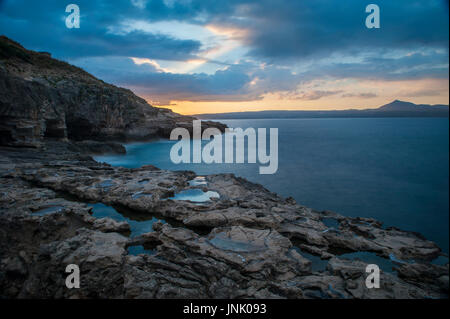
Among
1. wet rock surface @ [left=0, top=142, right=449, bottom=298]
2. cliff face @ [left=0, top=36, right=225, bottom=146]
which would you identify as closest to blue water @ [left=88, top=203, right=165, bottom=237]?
wet rock surface @ [left=0, top=142, right=449, bottom=298]

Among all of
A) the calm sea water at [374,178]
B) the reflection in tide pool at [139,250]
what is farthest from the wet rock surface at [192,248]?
the calm sea water at [374,178]

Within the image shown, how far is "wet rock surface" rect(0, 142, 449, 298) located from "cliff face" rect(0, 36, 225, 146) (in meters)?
7.09

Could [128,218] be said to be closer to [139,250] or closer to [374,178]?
[139,250]

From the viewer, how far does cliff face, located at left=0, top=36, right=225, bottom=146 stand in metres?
16.3

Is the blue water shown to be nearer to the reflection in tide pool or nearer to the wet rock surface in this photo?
the wet rock surface

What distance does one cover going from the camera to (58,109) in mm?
22609

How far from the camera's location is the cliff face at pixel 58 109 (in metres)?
16.3

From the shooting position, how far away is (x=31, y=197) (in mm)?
8945

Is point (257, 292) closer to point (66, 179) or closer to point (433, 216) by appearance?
point (433, 216)

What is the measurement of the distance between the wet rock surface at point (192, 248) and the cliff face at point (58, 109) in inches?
279

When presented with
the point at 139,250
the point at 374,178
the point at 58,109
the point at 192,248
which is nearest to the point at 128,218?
the point at 139,250

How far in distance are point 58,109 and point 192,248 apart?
2349 cm

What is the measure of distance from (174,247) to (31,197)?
21.8 feet
